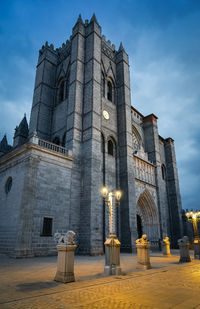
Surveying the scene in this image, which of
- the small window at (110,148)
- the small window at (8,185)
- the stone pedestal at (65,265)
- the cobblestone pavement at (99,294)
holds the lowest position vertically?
the cobblestone pavement at (99,294)

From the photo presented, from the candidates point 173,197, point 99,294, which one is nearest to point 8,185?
point 99,294

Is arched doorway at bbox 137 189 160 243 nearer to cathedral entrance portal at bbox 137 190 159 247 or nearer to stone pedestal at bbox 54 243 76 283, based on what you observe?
cathedral entrance portal at bbox 137 190 159 247

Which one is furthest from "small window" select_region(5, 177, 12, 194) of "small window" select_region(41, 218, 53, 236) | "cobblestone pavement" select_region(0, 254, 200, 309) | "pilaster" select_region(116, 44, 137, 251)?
"cobblestone pavement" select_region(0, 254, 200, 309)

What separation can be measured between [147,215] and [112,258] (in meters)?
17.2

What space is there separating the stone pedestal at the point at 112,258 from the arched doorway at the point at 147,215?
1568 centimetres

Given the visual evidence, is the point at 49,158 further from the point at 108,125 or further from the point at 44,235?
the point at 108,125

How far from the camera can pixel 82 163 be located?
55.6 feet

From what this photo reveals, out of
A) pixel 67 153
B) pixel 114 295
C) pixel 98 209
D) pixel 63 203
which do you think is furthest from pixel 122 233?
pixel 114 295

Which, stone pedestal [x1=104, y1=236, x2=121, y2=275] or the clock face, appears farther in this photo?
the clock face

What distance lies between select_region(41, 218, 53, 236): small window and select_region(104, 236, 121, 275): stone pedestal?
7033 mm

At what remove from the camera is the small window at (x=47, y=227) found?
1316 centimetres

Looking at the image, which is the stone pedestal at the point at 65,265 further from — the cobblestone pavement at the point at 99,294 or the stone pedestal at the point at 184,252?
the stone pedestal at the point at 184,252

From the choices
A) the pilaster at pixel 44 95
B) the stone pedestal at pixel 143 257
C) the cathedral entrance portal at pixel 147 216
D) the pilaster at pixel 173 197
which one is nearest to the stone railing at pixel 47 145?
the pilaster at pixel 44 95

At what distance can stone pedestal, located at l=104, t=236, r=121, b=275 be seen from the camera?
693 cm
